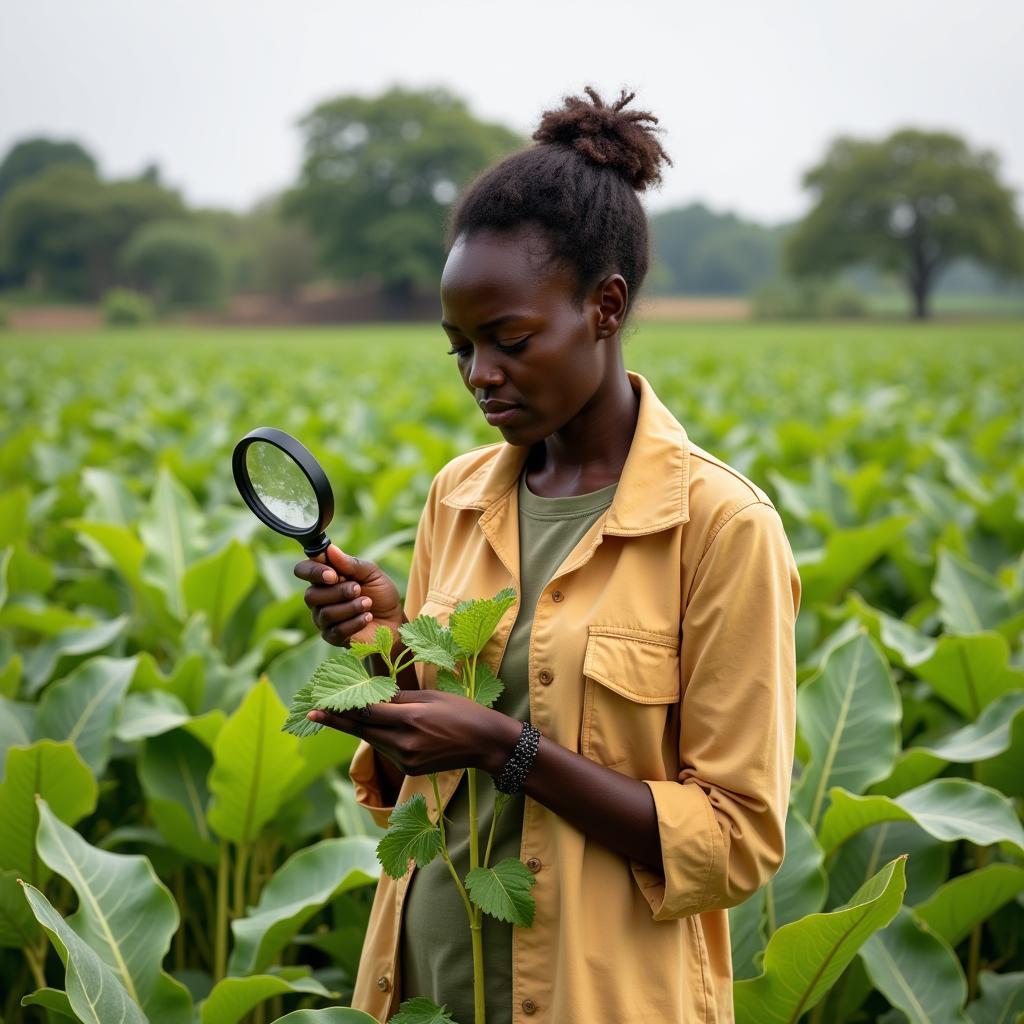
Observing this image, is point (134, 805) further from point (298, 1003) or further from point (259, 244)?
point (259, 244)

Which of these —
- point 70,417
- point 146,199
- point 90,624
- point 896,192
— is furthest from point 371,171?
point 90,624

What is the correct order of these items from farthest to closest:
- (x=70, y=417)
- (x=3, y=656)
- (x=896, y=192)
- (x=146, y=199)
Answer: (x=146, y=199) → (x=896, y=192) → (x=70, y=417) → (x=3, y=656)

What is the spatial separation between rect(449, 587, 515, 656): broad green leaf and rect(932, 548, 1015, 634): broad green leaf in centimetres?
222

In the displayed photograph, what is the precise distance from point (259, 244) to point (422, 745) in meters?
88.4

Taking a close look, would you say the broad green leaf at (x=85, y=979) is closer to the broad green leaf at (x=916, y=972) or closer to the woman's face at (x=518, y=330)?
the woman's face at (x=518, y=330)

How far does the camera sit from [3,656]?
3113 mm

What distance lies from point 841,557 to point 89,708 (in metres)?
2.39

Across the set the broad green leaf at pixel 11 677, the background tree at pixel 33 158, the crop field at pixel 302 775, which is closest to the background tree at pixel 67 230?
the background tree at pixel 33 158

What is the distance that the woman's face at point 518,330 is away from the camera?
1.42 meters

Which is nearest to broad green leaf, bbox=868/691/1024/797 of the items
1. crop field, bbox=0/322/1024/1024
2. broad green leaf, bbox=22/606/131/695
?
crop field, bbox=0/322/1024/1024

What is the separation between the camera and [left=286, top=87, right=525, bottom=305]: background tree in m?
61.3

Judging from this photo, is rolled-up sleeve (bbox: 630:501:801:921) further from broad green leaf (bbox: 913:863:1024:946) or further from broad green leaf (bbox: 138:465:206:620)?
broad green leaf (bbox: 138:465:206:620)

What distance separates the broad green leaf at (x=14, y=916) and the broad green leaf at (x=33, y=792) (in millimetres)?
65

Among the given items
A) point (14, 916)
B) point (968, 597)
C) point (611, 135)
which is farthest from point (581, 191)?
point (968, 597)
